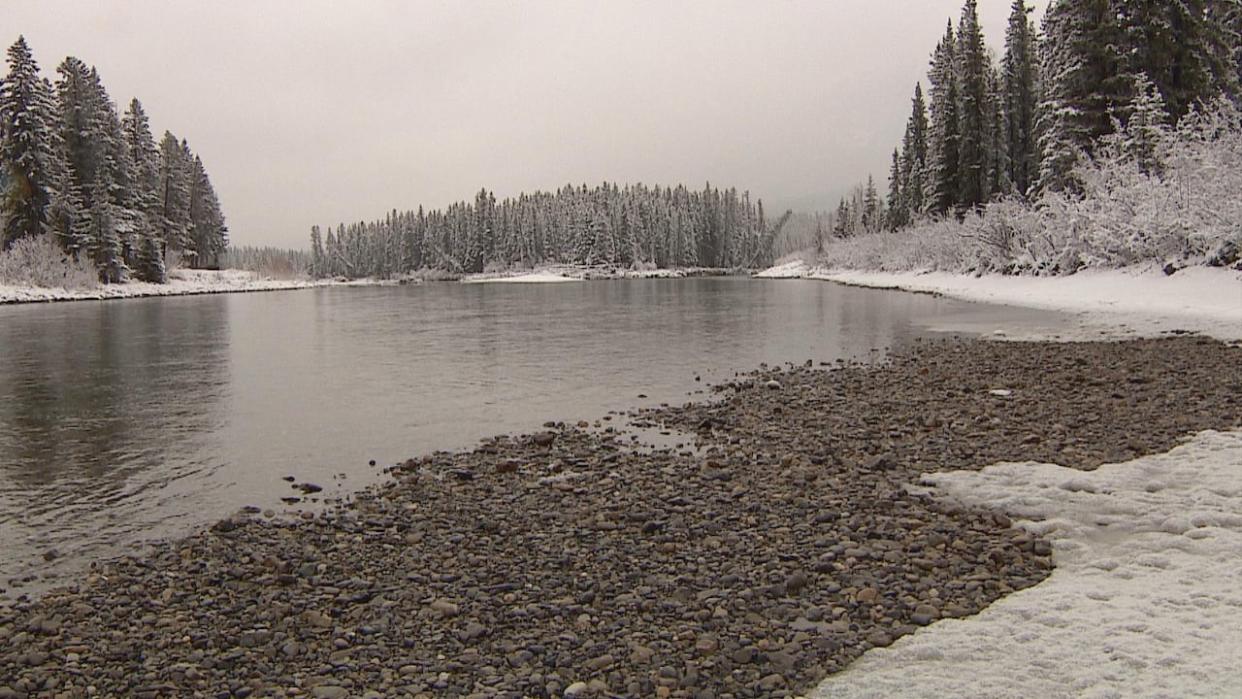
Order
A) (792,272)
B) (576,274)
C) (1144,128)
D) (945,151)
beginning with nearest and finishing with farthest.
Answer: (1144,128)
(945,151)
(792,272)
(576,274)

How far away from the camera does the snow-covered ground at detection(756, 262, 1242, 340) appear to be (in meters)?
20.3

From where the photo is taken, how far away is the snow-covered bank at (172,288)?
51.2m

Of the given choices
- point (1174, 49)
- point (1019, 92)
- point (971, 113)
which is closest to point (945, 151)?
point (971, 113)

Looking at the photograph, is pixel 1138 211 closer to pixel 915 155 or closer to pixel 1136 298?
pixel 1136 298

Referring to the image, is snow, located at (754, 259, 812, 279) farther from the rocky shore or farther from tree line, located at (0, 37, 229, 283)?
the rocky shore

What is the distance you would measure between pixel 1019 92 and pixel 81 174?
8393cm

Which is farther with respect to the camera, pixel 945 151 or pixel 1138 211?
pixel 945 151

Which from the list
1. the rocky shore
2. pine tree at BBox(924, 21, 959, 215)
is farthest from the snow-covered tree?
the rocky shore

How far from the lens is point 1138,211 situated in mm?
27125

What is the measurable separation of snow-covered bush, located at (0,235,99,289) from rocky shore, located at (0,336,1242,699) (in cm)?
5845

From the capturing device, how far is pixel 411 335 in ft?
88.2

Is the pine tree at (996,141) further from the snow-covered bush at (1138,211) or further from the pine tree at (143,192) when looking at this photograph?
the pine tree at (143,192)

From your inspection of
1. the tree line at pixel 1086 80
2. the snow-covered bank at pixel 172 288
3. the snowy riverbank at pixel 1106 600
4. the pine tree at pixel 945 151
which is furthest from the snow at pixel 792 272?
Answer: the snowy riverbank at pixel 1106 600

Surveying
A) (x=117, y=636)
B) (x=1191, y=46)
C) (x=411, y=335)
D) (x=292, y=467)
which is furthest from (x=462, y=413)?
(x=1191, y=46)
